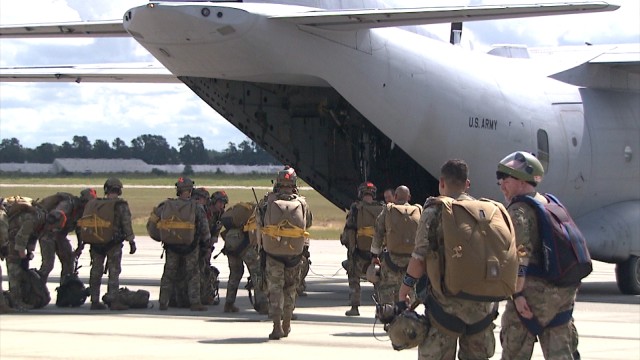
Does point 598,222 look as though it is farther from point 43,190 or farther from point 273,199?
point 43,190

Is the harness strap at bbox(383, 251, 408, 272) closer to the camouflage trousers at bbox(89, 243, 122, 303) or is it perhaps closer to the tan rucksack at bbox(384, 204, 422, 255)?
the tan rucksack at bbox(384, 204, 422, 255)

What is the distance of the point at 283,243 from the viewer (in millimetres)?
12758

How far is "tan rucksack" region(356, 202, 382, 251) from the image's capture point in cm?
1546

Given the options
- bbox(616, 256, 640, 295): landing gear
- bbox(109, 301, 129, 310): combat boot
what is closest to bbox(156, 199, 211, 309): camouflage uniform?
bbox(109, 301, 129, 310): combat boot

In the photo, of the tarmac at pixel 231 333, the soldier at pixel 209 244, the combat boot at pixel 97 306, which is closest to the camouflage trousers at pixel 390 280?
the tarmac at pixel 231 333

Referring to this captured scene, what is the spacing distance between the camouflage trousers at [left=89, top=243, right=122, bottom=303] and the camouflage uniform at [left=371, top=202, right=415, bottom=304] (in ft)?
12.2

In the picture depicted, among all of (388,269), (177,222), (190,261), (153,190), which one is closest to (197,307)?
(190,261)

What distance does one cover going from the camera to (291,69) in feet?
51.7

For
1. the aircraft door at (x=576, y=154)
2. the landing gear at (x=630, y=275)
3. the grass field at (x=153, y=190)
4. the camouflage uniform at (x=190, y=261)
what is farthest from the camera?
the grass field at (x=153, y=190)

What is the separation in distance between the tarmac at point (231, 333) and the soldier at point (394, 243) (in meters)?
0.48

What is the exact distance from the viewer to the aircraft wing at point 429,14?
14.2m

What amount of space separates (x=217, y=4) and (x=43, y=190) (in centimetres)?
5257

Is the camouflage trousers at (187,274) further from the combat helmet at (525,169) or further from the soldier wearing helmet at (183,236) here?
the combat helmet at (525,169)

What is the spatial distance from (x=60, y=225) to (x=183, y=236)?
181cm
